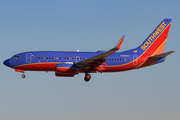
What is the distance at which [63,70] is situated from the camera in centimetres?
5444

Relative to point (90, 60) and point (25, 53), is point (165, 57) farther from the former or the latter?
point (25, 53)

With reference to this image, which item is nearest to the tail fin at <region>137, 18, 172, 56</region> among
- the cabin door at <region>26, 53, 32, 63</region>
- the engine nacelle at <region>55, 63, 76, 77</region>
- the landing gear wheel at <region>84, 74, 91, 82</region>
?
the landing gear wheel at <region>84, 74, 91, 82</region>

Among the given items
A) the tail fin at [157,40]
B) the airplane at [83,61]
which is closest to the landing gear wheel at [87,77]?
the airplane at [83,61]

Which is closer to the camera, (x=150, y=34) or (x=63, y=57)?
(x=63, y=57)

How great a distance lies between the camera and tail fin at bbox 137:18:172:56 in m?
60.3

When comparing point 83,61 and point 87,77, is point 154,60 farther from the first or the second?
point 83,61

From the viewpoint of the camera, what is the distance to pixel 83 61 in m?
53.6

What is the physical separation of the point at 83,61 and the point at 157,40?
15.3 meters

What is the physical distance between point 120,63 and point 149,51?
6217 mm

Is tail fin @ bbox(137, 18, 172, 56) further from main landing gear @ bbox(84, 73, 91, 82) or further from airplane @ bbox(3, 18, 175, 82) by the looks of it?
main landing gear @ bbox(84, 73, 91, 82)

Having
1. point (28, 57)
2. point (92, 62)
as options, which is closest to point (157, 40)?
point (92, 62)

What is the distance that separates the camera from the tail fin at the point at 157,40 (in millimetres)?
60263

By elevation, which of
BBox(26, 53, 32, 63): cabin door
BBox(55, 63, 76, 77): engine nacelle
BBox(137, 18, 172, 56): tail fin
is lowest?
BBox(55, 63, 76, 77): engine nacelle

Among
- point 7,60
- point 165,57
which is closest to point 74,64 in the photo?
point 7,60
